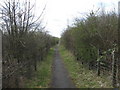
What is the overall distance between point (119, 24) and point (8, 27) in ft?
14.7

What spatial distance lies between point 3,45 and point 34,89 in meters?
2.16

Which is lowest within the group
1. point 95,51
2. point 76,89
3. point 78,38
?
point 76,89

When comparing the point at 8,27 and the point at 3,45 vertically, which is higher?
the point at 8,27

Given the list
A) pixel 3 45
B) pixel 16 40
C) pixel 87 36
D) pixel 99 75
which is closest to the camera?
pixel 3 45

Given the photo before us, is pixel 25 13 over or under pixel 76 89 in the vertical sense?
over

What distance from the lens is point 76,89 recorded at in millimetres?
8336

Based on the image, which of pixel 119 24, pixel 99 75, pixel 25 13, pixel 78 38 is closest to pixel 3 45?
pixel 25 13

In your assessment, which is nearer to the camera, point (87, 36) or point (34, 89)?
point (34, 89)

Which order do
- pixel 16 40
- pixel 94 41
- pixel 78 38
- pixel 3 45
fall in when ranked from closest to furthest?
pixel 3 45
pixel 16 40
pixel 94 41
pixel 78 38

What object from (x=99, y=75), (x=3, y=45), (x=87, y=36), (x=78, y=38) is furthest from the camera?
(x=78, y=38)

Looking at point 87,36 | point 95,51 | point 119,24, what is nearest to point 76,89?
point 119,24

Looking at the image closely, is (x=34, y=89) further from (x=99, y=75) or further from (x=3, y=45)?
(x=99, y=75)

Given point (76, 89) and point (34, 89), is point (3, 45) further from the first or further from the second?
point (76, 89)

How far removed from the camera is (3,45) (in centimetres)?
768
